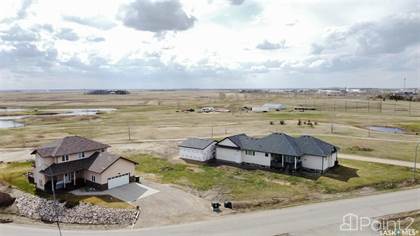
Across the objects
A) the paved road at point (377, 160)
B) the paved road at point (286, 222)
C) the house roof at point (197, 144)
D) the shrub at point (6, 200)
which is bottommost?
the paved road at point (286, 222)

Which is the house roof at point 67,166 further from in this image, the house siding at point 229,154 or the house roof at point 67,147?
the house siding at point 229,154

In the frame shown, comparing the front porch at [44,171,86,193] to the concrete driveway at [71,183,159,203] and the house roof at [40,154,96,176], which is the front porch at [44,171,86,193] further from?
the concrete driveway at [71,183,159,203]

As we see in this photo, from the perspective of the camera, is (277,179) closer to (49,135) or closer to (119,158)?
(119,158)

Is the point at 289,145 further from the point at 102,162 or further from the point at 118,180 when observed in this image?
the point at 102,162

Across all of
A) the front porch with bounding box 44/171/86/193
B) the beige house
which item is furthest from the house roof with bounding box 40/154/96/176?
the front porch with bounding box 44/171/86/193

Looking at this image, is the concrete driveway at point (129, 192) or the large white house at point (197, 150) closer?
the concrete driveway at point (129, 192)

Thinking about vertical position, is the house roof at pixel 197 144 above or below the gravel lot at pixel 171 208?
above

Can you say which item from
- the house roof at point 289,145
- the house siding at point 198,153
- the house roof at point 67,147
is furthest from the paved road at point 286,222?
the house siding at point 198,153
